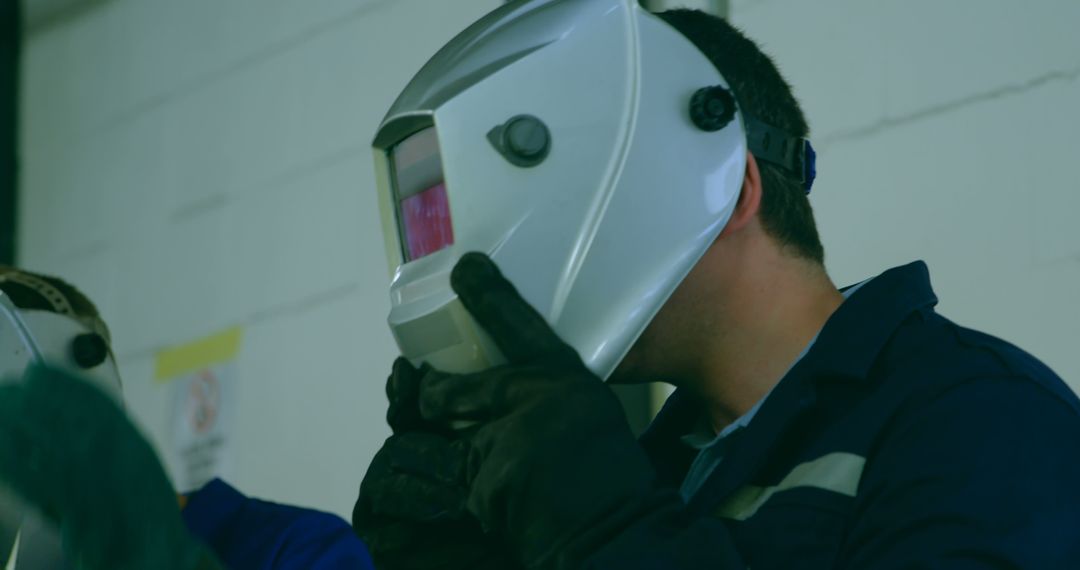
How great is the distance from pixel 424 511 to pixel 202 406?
159cm

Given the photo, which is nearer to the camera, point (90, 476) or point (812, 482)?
point (90, 476)

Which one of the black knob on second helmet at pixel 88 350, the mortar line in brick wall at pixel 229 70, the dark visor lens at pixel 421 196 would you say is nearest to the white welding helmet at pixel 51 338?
the black knob on second helmet at pixel 88 350

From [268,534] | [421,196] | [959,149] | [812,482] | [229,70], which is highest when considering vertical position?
[229,70]

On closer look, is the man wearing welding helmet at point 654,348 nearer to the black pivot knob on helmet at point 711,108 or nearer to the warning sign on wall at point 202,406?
the black pivot knob on helmet at point 711,108

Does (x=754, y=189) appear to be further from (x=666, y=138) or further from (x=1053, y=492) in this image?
(x=1053, y=492)

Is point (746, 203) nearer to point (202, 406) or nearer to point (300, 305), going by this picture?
point (300, 305)

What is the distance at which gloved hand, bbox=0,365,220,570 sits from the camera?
76 cm

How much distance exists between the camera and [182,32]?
2.63 meters

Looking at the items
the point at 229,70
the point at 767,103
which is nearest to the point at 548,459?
the point at 767,103

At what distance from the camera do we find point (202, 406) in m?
2.41

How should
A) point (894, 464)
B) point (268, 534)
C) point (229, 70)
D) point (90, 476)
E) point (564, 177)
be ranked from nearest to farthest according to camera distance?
point (90, 476) < point (894, 464) < point (564, 177) < point (268, 534) < point (229, 70)

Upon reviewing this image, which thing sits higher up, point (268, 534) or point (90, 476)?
point (90, 476)

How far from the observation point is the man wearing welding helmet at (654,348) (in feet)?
2.80

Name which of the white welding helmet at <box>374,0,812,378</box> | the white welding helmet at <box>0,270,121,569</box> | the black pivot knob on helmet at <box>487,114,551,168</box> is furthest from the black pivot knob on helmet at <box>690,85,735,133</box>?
the white welding helmet at <box>0,270,121,569</box>
